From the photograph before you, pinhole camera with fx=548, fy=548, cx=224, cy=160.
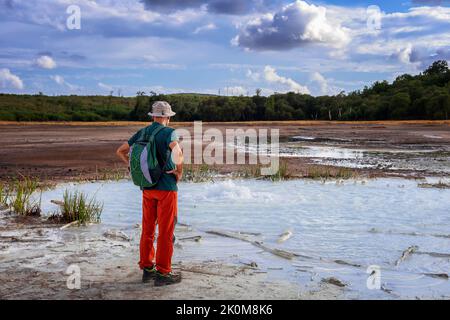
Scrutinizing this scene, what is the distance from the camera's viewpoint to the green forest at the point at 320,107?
5797cm

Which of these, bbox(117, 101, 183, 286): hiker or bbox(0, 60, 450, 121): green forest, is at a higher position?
Result: bbox(0, 60, 450, 121): green forest

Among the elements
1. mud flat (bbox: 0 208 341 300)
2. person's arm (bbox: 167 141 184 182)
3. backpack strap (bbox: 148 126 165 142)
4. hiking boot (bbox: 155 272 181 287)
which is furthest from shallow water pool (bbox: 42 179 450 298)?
backpack strap (bbox: 148 126 165 142)

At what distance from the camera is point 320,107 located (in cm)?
6756

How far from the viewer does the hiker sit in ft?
17.6

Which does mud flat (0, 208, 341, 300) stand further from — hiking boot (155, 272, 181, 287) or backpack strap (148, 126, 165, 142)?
backpack strap (148, 126, 165, 142)

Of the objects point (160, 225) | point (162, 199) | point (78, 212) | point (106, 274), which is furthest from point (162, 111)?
point (78, 212)

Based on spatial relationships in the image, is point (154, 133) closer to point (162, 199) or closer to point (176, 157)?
point (176, 157)

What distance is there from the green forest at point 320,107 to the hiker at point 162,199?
52569mm

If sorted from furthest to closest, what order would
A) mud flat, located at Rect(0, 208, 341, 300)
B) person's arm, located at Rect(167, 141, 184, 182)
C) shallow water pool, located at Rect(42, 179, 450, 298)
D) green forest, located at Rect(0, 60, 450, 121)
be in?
green forest, located at Rect(0, 60, 450, 121) < shallow water pool, located at Rect(42, 179, 450, 298) < person's arm, located at Rect(167, 141, 184, 182) < mud flat, located at Rect(0, 208, 341, 300)

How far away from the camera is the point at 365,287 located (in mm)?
A: 5609

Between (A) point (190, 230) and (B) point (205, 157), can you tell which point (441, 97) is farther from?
(A) point (190, 230)

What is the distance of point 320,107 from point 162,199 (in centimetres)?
6376

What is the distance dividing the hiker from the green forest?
52.6 meters

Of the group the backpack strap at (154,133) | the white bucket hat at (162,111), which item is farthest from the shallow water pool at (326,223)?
the white bucket hat at (162,111)
